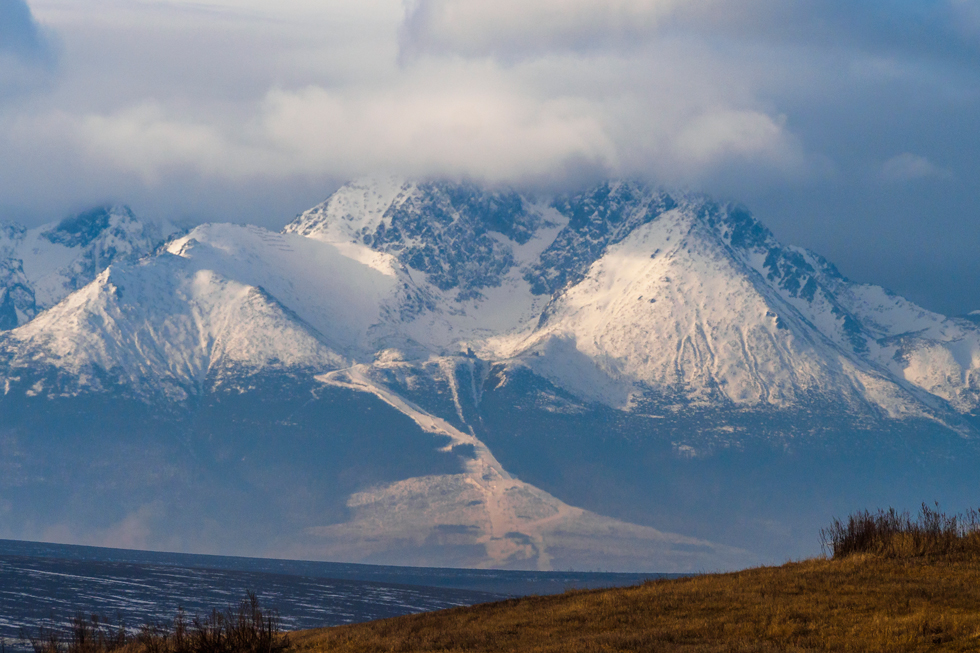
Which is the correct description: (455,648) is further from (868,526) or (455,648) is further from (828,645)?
(868,526)

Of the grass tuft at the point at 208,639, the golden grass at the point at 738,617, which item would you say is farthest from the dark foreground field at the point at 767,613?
the grass tuft at the point at 208,639

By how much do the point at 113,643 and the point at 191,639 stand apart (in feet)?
20.1

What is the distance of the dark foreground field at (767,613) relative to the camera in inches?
1594

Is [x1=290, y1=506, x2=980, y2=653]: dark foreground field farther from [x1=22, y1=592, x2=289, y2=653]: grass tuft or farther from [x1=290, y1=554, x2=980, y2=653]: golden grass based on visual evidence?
[x1=22, y1=592, x2=289, y2=653]: grass tuft

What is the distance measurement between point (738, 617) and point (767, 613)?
3.61ft

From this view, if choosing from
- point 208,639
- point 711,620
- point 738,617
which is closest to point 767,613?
point 738,617

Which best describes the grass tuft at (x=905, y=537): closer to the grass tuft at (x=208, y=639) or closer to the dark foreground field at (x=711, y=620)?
the dark foreground field at (x=711, y=620)

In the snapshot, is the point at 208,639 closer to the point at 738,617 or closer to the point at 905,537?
the point at 738,617

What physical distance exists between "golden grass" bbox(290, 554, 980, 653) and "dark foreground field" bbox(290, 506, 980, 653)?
1.8 inches

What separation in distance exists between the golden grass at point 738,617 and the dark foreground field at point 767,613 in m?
0.05

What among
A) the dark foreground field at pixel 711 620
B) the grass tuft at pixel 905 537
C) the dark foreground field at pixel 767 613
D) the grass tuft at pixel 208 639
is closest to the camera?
the dark foreground field at pixel 767 613

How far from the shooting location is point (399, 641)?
147 feet

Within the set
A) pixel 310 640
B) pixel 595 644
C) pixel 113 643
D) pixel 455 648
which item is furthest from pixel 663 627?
pixel 113 643

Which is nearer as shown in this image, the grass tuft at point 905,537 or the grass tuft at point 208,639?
the grass tuft at point 208,639
